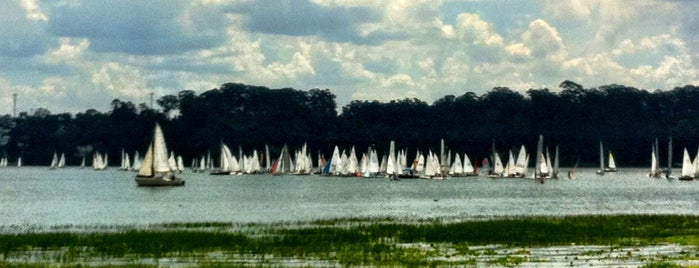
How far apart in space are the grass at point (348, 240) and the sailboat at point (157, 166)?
210ft

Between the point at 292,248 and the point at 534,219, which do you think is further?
the point at 534,219

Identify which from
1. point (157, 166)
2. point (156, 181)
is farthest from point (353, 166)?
point (157, 166)

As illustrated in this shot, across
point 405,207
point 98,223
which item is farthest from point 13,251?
point 405,207

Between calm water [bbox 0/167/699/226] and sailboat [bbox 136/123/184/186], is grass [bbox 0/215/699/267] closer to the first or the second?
calm water [bbox 0/167/699/226]

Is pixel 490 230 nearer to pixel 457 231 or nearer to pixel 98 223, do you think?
pixel 457 231

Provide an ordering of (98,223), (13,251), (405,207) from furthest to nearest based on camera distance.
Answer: (405,207)
(98,223)
(13,251)

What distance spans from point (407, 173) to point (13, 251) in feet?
453

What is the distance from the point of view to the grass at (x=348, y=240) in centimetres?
5047

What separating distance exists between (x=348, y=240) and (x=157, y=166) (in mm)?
82590

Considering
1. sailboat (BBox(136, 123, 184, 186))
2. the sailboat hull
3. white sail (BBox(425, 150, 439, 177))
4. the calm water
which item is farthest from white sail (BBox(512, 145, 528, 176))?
the sailboat hull

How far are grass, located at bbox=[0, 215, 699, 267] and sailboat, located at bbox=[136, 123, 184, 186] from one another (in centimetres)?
6395

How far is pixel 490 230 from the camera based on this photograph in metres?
63.9

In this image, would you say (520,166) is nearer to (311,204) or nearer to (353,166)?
(353,166)

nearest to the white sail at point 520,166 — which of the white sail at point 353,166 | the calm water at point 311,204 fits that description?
the white sail at point 353,166
